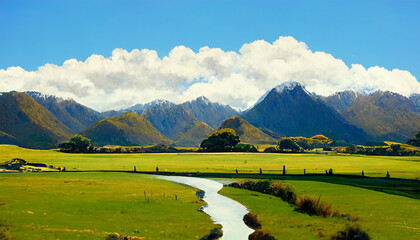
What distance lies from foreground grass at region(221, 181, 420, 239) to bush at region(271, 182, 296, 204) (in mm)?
1136

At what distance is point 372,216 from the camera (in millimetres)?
37500

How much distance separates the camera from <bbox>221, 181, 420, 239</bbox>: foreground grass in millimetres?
31094

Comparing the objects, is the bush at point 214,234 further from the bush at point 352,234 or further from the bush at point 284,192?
the bush at point 284,192

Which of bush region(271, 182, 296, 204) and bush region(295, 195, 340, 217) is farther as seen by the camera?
bush region(271, 182, 296, 204)

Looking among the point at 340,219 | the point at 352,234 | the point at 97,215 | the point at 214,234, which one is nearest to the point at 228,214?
the point at 214,234

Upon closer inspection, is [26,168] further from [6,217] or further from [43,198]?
[6,217]

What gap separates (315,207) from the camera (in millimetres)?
40344

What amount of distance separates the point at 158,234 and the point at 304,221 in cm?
1529

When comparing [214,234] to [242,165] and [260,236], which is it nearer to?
[260,236]

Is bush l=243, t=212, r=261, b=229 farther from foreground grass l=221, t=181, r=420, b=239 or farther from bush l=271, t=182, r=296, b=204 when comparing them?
bush l=271, t=182, r=296, b=204

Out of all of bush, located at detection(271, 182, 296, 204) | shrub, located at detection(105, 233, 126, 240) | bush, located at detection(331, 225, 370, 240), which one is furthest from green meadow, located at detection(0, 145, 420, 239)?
bush, located at detection(271, 182, 296, 204)

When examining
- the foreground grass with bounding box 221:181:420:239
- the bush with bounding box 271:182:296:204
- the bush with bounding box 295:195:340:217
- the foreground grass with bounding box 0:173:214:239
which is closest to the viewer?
the foreground grass with bounding box 0:173:214:239

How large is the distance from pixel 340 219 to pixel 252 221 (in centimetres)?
902

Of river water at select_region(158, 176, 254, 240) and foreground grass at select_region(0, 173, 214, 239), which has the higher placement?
foreground grass at select_region(0, 173, 214, 239)
